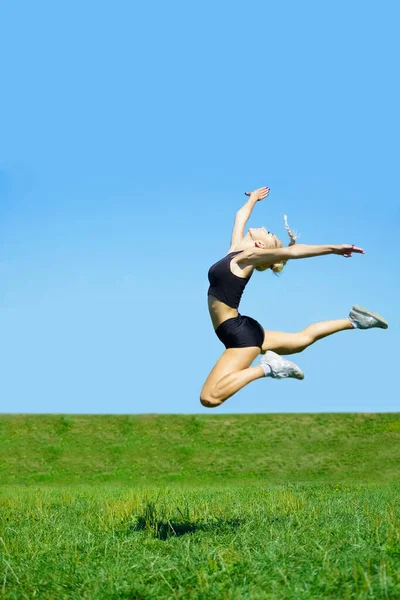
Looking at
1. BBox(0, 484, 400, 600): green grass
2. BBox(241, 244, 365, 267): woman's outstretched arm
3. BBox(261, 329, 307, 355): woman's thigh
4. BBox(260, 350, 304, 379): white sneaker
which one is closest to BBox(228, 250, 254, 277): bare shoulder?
BBox(241, 244, 365, 267): woman's outstretched arm

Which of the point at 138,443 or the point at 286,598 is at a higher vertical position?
the point at 138,443

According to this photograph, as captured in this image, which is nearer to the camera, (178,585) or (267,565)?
(178,585)

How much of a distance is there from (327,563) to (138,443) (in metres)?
14.7

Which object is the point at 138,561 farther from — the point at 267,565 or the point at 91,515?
the point at 91,515

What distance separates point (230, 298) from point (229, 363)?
26.9 inches

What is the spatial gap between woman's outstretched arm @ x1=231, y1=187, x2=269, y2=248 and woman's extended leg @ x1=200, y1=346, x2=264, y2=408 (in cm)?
135

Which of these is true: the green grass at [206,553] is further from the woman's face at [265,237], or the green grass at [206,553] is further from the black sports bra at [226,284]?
the woman's face at [265,237]

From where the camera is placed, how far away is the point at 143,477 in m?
18.1

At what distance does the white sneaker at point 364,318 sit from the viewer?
7828mm

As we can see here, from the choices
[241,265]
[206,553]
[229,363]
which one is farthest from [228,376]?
[206,553]

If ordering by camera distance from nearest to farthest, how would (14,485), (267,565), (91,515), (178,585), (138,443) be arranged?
1. (178,585)
2. (267,565)
3. (91,515)
4. (14,485)
5. (138,443)

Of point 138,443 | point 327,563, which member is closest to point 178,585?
point 327,563

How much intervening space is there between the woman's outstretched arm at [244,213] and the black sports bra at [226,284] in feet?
2.15

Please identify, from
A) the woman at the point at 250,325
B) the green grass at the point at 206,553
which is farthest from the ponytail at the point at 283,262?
the green grass at the point at 206,553
